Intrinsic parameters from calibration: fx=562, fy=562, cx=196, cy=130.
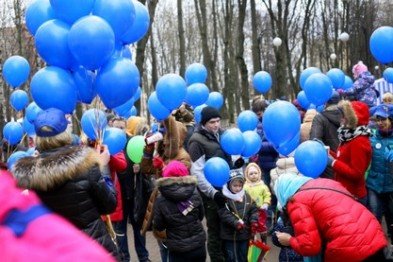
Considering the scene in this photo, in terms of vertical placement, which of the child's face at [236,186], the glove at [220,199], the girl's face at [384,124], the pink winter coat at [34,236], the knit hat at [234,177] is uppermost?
the pink winter coat at [34,236]

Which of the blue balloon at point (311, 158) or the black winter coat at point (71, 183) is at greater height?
the black winter coat at point (71, 183)

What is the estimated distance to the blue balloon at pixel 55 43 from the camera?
4465 mm

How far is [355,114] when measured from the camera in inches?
213

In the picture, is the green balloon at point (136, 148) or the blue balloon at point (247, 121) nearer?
the green balloon at point (136, 148)

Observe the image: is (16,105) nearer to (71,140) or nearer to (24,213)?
(71,140)

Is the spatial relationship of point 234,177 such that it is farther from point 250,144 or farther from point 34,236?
point 34,236

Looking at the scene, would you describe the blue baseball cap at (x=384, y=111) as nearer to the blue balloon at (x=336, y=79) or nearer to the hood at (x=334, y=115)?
the hood at (x=334, y=115)

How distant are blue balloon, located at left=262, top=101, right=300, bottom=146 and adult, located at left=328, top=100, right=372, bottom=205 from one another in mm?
511

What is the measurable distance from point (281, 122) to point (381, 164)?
1483 mm

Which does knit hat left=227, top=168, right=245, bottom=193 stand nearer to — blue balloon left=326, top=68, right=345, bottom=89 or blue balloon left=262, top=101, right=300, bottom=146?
blue balloon left=262, top=101, right=300, bottom=146

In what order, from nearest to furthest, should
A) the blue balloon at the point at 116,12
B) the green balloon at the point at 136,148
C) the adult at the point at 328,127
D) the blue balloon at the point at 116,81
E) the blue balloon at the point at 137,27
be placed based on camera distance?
1. the blue balloon at the point at 116,81
2. the blue balloon at the point at 116,12
3. the blue balloon at the point at 137,27
4. the adult at the point at 328,127
5. the green balloon at the point at 136,148

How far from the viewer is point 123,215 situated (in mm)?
6641

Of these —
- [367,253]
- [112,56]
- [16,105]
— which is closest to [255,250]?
[367,253]

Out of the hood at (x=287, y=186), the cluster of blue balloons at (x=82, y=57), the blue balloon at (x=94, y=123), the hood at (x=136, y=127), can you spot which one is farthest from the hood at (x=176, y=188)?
the hood at (x=136, y=127)
